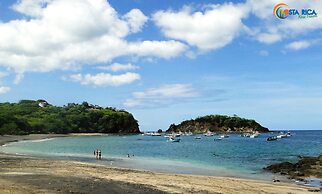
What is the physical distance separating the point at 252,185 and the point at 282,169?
14.6 m

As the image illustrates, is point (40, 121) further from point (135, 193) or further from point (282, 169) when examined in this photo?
point (135, 193)

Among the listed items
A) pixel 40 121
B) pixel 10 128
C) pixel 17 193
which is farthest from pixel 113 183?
pixel 40 121

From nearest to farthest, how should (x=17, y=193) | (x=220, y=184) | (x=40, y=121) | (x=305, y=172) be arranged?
1. (x=17, y=193)
2. (x=220, y=184)
3. (x=305, y=172)
4. (x=40, y=121)

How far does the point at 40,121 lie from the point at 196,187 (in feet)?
556

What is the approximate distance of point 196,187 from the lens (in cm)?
2547

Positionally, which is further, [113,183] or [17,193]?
[113,183]

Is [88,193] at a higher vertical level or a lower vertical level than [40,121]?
lower

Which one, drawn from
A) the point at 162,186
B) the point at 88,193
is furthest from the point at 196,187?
the point at 88,193

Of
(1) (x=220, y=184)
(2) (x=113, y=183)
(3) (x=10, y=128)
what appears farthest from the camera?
(3) (x=10, y=128)

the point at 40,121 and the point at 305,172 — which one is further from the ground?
the point at 40,121

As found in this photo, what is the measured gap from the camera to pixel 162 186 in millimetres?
25328

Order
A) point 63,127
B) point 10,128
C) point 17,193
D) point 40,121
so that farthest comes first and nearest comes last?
point 63,127 → point 40,121 → point 10,128 → point 17,193

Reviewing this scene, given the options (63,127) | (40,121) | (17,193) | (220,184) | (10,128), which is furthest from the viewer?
(63,127)

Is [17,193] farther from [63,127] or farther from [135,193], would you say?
[63,127]
